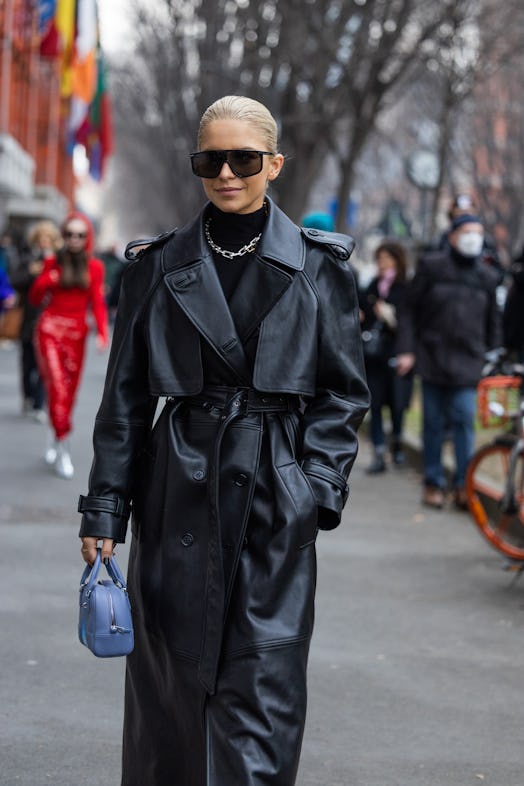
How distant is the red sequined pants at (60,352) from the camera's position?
1135cm

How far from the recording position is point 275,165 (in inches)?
146

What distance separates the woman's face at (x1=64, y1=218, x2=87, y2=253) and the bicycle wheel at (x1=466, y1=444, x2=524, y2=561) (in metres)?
3.84

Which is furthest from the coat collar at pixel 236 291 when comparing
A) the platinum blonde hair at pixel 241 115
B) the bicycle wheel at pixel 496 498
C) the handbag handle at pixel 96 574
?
the bicycle wheel at pixel 496 498

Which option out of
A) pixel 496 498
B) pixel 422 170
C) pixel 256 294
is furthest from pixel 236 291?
pixel 422 170

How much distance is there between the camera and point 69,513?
9.73 metres

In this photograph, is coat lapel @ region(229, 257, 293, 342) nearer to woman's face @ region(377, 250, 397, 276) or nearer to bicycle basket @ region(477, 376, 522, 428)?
bicycle basket @ region(477, 376, 522, 428)

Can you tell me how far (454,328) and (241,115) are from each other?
21.3 ft

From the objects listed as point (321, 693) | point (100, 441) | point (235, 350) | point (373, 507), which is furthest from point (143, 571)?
point (373, 507)

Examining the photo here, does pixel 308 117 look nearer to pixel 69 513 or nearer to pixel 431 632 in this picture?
pixel 69 513

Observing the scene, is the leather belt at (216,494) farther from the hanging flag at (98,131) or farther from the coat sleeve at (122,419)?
the hanging flag at (98,131)

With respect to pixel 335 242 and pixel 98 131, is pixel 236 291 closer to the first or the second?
pixel 335 242

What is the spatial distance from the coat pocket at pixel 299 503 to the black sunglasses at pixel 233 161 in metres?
0.69

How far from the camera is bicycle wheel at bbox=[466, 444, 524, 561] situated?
8062 mm

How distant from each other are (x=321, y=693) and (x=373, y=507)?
4.82m
